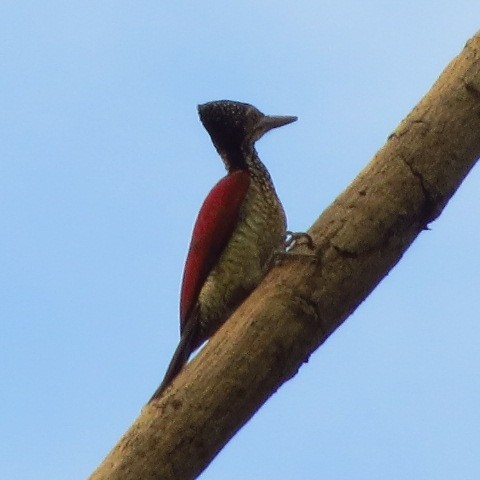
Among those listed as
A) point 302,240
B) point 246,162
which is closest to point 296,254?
point 302,240

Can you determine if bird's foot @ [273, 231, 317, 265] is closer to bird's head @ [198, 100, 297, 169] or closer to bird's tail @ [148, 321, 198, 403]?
bird's tail @ [148, 321, 198, 403]

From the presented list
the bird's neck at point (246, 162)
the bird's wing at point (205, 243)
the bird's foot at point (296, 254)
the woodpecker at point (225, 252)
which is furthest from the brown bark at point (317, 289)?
the bird's neck at point (246, 162)

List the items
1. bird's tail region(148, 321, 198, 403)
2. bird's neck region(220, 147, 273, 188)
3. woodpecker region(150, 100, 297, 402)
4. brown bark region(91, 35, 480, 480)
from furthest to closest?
bird's neck region(220, 147, 273, 188)
woodpecker region(150, 100, 297, 402)
bird's tail region(148, 321, 198, 403)
brown bark region(91, 35, 480, 480)

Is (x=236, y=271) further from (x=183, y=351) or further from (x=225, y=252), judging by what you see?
(x=183, y=351)

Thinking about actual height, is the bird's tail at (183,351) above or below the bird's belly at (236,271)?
below

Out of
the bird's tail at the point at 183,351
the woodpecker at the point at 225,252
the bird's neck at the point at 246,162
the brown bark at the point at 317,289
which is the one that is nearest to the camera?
the brown bark at the point at 317,289

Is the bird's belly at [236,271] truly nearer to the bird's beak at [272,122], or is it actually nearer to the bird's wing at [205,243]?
the bird's wing at [205,243]

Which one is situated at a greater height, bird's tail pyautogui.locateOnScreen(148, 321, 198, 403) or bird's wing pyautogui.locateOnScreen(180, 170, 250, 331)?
bird's wing pyautogui.locateOnScreen(180, 170, 250, 331)

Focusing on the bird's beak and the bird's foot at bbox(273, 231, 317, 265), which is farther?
the bird's beak

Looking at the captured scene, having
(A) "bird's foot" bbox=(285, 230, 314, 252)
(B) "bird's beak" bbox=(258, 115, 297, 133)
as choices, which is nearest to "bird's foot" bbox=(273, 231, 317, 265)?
(A) "bird's foot" bbox=(285, 230, 314, 252)
